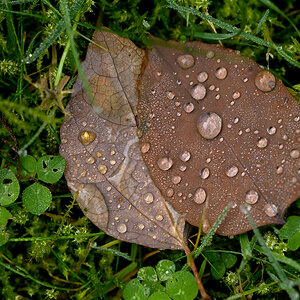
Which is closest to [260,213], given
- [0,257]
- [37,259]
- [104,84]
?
[104,84]

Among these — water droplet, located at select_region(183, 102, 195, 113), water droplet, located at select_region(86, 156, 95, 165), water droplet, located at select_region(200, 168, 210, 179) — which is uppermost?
water droplet, located at select_region(183, 102, 195, 113)

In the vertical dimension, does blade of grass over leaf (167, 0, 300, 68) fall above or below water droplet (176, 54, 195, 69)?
above

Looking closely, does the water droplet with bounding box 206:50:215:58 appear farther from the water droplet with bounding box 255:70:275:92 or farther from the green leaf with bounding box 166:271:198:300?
the green leaf with bounding box 166:271:198:300

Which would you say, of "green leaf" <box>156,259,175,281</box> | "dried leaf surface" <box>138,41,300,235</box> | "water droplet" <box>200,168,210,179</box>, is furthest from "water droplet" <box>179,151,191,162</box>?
"green leaf" <box>156,259,175,281</box>

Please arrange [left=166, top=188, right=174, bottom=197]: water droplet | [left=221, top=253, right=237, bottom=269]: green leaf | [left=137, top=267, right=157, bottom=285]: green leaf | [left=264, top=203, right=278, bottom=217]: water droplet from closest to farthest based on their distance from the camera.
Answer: [left=264, top=203, right=278, bottom=217]: water droplet → [left=166, top=188, right=174, bottom=197]: water droplet → [left=137, top=267, right=157, bottom=285]: green leaf → [left=221, top=253, right=237, bottom=269]: green leaf

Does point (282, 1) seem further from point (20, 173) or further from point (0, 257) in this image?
point (0, 257)

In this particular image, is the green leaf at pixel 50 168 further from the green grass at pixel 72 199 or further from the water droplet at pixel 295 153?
the water droplet at pixel 295 153
